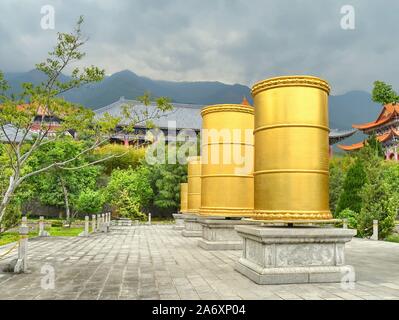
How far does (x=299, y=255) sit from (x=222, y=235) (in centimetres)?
471

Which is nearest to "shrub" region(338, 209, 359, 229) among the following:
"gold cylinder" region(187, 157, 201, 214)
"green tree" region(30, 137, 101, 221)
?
"gold cylinder" region(187, 157, 201, 214)

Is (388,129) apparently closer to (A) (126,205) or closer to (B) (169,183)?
(B) (169,183)

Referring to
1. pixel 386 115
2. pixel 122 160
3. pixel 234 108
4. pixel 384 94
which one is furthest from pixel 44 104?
pixel 386 115

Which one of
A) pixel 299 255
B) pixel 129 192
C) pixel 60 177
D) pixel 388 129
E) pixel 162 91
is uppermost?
pixel 162 91

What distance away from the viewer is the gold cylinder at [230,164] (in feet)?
34.1

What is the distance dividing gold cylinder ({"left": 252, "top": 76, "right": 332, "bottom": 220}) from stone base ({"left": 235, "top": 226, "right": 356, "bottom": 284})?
34cm

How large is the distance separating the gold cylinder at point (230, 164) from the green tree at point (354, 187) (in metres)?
12.1

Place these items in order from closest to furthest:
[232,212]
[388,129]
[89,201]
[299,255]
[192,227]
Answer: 1. [299,255]
2. [232,212]
3. [192,227]
4. [89,201]
5. [388,129]

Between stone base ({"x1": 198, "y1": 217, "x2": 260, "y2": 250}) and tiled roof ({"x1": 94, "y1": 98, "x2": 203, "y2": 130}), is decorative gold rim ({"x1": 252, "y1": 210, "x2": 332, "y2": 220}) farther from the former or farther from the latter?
tiled roof ({"x1": 94, "y1": 98, "x2": 203, "y2": 130})

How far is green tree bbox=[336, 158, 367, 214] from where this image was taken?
20.6 m

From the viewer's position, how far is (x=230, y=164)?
10.5 m

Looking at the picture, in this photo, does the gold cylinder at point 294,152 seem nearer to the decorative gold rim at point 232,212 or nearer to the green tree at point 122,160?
the decorative gold rim at point 232,212
